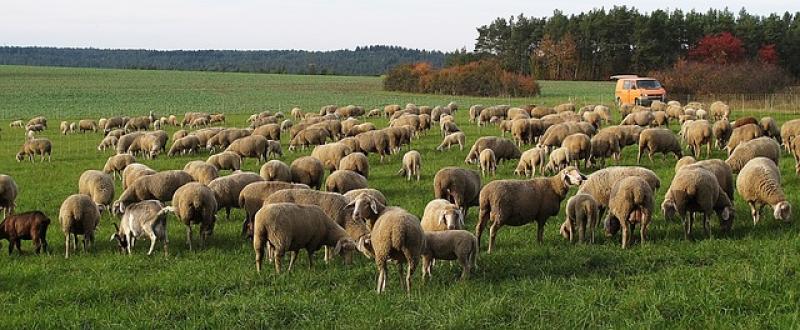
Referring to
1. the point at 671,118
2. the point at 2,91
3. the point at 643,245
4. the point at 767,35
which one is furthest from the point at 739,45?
the point at 2,91

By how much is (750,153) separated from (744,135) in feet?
15.6

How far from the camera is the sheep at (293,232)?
11.0 meters

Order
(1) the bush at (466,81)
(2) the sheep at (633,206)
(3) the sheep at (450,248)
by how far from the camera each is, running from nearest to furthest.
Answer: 1. (3) the sheep at (450,248)
2. (2) the sheep at (633,206)
3. (1) the bush at (466,81)

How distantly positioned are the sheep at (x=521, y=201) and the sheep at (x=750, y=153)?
6.78 meters

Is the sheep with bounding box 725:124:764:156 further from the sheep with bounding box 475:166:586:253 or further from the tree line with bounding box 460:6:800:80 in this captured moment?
the tree line with bounding box 460:6:800:80

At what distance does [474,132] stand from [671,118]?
9.24 m

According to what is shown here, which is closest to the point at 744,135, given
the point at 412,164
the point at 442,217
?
the point at 412,164

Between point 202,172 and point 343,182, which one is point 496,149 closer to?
point 343,182

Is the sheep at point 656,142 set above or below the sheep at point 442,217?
above

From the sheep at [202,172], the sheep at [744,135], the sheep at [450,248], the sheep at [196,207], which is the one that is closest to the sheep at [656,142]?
the sheep at [744,135]

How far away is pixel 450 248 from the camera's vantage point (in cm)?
1050

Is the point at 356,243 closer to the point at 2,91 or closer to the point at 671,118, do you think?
the point at 671,118

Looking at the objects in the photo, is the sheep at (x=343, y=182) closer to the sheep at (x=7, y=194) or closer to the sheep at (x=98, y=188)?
the sheep at (x=98, y=188)

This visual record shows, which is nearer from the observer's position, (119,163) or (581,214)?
(581,214)
